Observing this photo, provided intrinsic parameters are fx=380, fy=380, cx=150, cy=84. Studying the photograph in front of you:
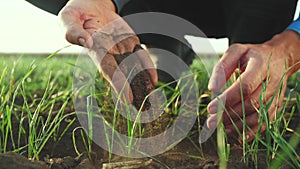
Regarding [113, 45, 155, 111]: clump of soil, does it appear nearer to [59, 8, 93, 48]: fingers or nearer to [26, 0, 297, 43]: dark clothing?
[59, 8, 93, 48]: fingers

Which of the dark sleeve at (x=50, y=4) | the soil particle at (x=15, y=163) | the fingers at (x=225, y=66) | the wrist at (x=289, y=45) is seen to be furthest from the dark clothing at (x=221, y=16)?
the soil particle at (x=15, y=163)

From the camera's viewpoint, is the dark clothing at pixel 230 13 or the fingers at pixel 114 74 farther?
the dark clothing at pixel 230 13

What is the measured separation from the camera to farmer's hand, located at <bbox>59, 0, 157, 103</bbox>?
105 centimetres

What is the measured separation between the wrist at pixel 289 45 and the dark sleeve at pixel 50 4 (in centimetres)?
101

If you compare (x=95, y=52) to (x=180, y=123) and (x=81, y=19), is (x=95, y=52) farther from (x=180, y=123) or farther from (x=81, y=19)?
(x=180, y=123)

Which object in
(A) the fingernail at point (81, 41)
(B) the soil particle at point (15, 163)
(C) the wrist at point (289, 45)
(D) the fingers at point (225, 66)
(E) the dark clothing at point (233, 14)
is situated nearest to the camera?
(B) the soil particle at point (15, 163)

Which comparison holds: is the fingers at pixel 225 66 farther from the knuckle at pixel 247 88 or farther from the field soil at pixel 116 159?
the field soil at pixel 116 159

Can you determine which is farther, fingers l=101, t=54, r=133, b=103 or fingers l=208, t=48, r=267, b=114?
fingers l=208, t=48, r=267, b=114

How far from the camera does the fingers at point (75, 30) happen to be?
3.41 feet

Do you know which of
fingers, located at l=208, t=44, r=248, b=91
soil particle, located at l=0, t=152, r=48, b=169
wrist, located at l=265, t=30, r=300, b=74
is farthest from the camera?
wrist, located at l=265, t=30, r=300, b=74

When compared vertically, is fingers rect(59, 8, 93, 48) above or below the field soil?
above

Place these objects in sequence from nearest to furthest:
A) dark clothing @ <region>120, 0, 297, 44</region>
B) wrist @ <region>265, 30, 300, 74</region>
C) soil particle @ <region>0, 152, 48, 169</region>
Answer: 1. soil particle @ <region>0, 152, 48, 169</region>
2. wrist @ <region>265, 30, 300, 74</region>
3. dark clothing @ <region>120, 0, 297, 44</region>

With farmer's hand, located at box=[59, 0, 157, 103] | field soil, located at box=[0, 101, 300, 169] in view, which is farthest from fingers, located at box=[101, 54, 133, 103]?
field soil, located at box=[0, 101, 300, 169]

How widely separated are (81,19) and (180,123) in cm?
49
